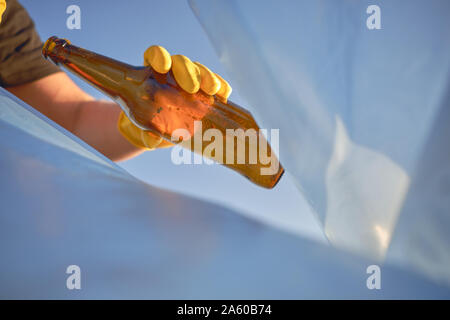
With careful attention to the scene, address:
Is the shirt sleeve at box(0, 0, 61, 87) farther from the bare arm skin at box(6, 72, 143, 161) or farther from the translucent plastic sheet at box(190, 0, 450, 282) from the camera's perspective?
the translucent plastic sheet at box(190, 0, 450, 282)

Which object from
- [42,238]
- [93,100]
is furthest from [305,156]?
[93,100]

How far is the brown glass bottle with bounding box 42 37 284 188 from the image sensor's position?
0.58 m

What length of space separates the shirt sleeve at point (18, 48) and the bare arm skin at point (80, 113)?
35 millimetres

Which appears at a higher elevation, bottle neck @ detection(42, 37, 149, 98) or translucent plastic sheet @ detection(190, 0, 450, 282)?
bottle neck @ detection(42, 37, 149, 98)

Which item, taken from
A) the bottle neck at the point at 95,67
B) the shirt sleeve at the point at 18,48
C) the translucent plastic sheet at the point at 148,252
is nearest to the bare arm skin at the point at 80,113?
the shirt sleeve at the point at 18,48

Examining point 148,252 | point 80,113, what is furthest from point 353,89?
point 80,113

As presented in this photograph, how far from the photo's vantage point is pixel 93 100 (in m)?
1.07

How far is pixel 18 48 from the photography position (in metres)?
0.87

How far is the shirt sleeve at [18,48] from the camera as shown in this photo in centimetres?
84

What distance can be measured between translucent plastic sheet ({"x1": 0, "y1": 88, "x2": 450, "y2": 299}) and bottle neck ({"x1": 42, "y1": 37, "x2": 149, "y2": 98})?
1.07ft

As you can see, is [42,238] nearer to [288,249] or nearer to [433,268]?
[288,249]

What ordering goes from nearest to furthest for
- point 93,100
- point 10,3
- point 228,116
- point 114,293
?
point 114,293
point 228,116
point 10,3
point 93,100

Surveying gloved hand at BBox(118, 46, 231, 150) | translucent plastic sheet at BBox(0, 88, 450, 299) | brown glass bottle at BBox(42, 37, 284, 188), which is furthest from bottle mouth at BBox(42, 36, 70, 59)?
translucent plastic sheet at BBox(0, 88, 450, 299)

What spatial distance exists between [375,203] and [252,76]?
0.20 metres
